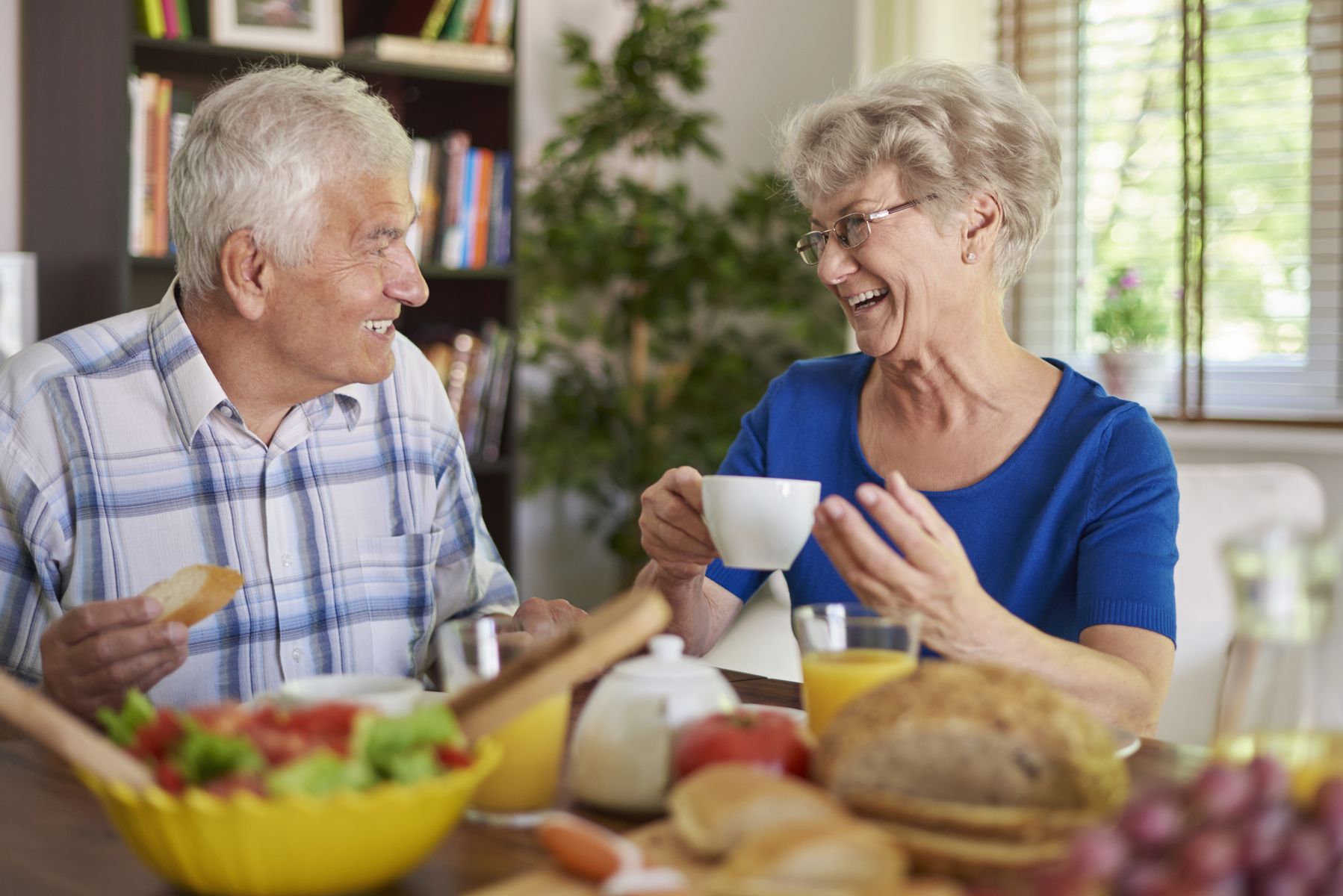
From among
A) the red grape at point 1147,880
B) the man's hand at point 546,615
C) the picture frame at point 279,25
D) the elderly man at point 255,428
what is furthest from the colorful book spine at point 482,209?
the red grape at point 1147,880

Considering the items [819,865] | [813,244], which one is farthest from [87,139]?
[819,865]

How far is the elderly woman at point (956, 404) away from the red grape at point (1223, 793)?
0.80 metres

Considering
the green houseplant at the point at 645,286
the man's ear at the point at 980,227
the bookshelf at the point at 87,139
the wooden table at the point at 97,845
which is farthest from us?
the green houseplant at the point at 645,286

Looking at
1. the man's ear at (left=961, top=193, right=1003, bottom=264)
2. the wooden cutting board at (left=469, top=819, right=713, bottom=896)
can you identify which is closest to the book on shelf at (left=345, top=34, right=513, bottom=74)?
the man's ear at (left=961, top=193, right=1003, bottom=264)

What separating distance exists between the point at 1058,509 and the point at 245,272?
40.3 inches

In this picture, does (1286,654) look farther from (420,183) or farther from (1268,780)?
(420,183)

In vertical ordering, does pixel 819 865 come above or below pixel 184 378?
below

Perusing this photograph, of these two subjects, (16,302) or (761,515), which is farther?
(16,302)

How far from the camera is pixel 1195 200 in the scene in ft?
9.96

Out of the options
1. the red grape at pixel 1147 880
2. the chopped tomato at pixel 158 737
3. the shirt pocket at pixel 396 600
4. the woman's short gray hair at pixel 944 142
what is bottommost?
the shirt pocket at pixel 396 600

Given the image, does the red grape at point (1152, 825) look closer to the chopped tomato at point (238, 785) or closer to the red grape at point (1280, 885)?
the red grape at point (1280, 885)

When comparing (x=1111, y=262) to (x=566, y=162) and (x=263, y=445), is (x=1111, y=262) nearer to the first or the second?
(x=566, y=162)

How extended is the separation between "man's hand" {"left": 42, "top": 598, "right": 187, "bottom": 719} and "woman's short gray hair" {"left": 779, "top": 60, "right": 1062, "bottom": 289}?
101cm

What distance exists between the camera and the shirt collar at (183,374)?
159 centimetres
